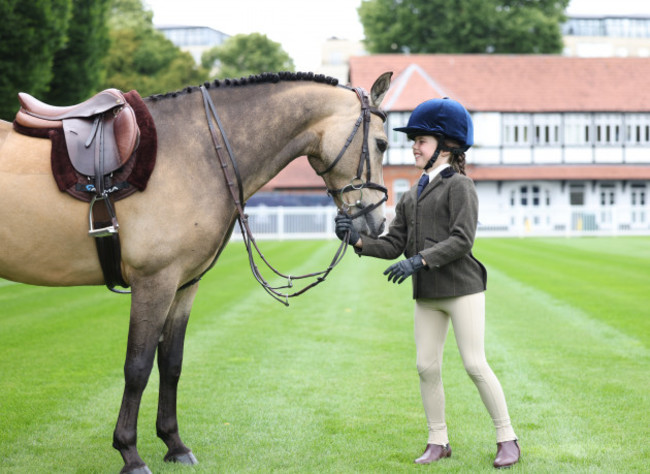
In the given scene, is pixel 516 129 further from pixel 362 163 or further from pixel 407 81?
pixel 362 163

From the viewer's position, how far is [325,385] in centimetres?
695

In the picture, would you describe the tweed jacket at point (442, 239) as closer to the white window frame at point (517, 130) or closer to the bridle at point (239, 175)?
the bridle at point (239, 175)

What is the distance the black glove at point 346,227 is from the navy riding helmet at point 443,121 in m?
0.64

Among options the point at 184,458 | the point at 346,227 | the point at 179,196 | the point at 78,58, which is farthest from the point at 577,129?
the point at 179,196

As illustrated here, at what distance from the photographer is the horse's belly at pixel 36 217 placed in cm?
433

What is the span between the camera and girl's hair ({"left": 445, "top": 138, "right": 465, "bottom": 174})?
4.88 m

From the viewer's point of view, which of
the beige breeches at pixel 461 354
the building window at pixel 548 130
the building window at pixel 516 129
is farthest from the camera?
the building window at pixel 548 130

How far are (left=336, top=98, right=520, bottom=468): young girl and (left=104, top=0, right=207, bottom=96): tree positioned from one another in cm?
4083

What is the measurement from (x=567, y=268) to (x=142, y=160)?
15.2 m

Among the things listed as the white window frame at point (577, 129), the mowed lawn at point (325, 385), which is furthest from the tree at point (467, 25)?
the mowed lawn at point (325, 385)

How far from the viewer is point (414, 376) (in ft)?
24.0

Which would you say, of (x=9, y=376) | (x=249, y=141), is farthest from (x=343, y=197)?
(x=9, y=376)

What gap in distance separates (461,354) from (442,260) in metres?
0.61

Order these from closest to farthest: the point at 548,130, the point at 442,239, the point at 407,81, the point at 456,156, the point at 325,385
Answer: the point at 442,239 → the point at 456,156 → the point at 325,385 → the point at 407,81 → the point at 548,130
